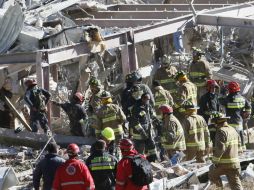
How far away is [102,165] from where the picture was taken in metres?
13.3

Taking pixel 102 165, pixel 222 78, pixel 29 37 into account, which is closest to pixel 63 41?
pixel 29 37

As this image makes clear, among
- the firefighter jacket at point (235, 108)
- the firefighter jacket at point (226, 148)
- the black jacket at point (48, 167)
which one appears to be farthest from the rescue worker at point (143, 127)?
the black jacket at point (48, 167)

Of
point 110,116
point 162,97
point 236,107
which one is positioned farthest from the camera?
point 162,97

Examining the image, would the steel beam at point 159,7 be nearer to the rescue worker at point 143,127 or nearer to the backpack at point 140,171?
the rescue worker at point 143,127

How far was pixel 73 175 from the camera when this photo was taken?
12.7 metres

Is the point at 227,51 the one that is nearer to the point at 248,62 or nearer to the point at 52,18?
the point at 248,62

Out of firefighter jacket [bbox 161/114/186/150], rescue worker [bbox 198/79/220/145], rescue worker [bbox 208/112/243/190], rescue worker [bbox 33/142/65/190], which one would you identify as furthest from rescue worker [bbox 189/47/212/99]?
rescue worker [bbox 33/142/65/190]

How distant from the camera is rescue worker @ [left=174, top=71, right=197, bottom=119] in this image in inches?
728

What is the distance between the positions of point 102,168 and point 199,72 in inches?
274

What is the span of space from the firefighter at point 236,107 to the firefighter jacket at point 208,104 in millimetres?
205

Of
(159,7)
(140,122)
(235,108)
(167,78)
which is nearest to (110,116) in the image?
(140,122)

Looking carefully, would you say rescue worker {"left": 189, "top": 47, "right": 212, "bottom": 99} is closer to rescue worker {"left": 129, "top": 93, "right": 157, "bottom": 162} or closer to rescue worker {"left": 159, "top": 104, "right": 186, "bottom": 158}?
rescue worker {"left": 129, "top": 93, "right": 157, "bottom": 162}

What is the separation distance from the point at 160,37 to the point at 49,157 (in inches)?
401

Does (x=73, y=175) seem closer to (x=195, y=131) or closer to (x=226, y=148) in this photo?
(x=226, y=148)
